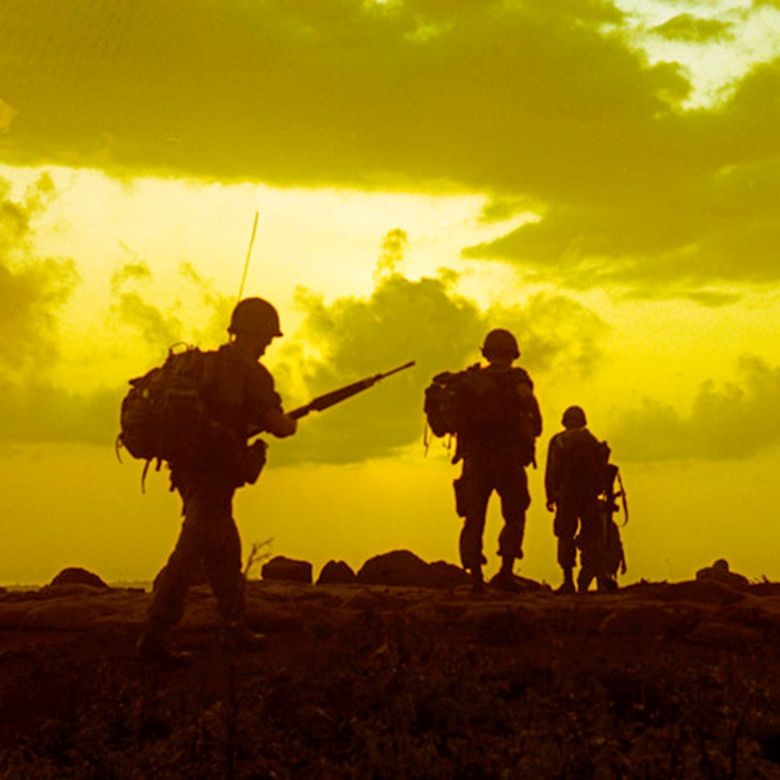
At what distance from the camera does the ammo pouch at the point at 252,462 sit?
11750mm

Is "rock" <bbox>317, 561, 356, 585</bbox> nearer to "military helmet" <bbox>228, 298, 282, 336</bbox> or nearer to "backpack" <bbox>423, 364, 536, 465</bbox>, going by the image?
"backpack" <bbox>423, 364, 536, 465</bbox>

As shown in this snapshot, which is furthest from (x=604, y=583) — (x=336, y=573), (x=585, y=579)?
(x=336, y=573)

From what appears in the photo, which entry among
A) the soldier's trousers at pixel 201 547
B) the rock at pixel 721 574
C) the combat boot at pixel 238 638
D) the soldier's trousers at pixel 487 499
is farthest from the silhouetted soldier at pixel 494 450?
the rock at pixel 721 574

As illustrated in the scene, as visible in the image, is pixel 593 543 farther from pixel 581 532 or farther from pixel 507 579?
pixel 507 579

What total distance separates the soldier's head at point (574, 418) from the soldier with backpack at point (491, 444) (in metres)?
3.38

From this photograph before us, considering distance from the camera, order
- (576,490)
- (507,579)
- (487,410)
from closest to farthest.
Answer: (487,410)
(507,579)
(576,490)

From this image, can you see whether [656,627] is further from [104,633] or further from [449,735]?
[104,633]

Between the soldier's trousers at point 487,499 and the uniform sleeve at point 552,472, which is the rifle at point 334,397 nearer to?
the soldier's trousers at point 487,499

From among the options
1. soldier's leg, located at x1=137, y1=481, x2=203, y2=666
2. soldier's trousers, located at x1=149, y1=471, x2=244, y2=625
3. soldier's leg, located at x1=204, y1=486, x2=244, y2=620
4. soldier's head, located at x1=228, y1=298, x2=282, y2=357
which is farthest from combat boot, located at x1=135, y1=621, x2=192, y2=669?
soldier's head, located at x1=228, y1=298, x2=282, y2=357

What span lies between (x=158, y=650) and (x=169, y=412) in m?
2.05

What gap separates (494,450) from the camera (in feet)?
52.9

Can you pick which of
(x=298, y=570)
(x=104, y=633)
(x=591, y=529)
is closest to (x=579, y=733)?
(x=104, y=633)

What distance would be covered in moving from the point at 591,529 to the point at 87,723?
1052 cm

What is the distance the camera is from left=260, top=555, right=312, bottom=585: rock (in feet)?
70.1
